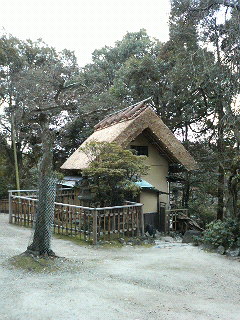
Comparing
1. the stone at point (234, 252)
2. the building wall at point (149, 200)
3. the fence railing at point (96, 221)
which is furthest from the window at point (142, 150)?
the stone at point (234, 252)

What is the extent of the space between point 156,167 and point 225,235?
281 inches

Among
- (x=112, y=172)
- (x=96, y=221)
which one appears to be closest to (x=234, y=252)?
(x=96, y=221)

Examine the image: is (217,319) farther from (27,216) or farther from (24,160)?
(24,160)

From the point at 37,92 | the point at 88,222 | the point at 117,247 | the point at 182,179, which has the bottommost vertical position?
the point at 117,247

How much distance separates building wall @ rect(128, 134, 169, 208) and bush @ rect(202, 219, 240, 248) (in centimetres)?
629

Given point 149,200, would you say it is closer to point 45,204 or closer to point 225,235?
point 225,235

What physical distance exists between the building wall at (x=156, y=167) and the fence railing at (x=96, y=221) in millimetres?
4247

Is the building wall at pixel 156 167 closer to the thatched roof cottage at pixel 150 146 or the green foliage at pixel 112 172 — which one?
the thatched roof cottage at pixel 150 146

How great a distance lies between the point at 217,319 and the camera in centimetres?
421

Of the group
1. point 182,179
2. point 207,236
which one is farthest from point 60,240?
point 182,179

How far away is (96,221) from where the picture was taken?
9.42 meters

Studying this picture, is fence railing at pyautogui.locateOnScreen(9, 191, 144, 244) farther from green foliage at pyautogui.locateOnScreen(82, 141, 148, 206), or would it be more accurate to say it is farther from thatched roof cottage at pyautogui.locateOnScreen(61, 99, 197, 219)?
thatched roof cottage at pyautogui.locateOnScreen(61, 99, 197, 219)

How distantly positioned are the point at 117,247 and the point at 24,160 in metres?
18.7

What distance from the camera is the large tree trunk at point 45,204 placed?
22.0 feet
